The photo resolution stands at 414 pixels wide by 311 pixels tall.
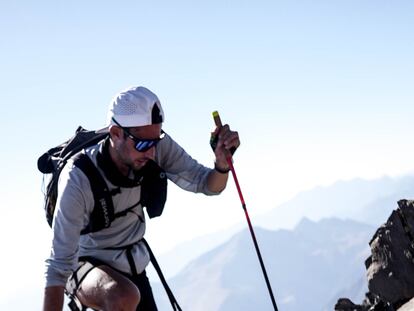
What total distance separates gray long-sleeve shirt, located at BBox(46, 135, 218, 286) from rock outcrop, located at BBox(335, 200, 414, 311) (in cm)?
872

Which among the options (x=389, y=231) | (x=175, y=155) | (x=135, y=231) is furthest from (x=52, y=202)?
(x=389, y=231)

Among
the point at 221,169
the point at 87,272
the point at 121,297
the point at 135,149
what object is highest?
the point at 135,149

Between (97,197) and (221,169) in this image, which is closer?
(97,197)

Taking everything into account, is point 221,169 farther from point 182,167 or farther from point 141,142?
point 141,142

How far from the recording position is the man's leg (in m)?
5.67

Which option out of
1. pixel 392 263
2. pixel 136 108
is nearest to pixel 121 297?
pixel 136 108

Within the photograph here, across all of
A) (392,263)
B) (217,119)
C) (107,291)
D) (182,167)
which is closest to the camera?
(107,291)

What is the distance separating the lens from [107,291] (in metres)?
5.86

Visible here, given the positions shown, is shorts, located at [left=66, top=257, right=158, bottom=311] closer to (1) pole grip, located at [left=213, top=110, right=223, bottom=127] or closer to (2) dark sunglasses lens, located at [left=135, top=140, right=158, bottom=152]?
(2) dark sunglasses lens, located at [left=135, top=140, right=158, bottom=152]

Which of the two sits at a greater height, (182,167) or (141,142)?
Result: (141,142)

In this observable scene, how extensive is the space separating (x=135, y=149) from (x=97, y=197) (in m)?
0.73

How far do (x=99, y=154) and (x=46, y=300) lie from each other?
6.21ft

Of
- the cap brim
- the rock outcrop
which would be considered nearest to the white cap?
the cap brim

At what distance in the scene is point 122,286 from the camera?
5832 mm
